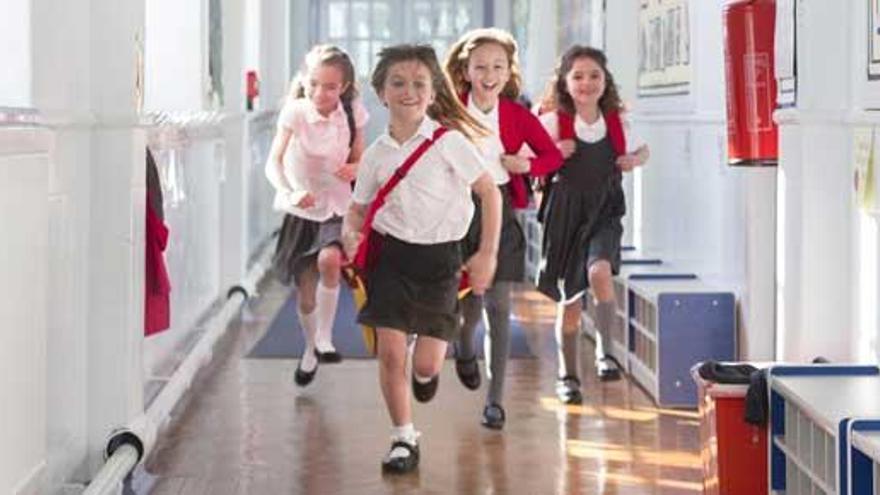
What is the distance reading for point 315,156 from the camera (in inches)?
288

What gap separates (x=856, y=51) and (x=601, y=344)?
2508mm

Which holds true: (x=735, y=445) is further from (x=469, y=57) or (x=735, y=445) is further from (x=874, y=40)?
(x=469, y=57)

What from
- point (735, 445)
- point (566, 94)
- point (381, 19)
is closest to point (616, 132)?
point (566, 94)

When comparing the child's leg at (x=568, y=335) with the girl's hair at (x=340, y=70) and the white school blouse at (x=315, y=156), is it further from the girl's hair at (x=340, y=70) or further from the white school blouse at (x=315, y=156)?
the girl's hair at (x=340, y=70)

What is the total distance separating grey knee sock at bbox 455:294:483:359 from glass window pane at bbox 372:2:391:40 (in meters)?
9.60

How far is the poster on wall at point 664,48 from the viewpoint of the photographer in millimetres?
7867

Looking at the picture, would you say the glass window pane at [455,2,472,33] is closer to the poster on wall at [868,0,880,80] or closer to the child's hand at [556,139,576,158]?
the child's hand at [556,139,576,158]

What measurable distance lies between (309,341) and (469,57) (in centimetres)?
156

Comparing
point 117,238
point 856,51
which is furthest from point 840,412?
point 117,238

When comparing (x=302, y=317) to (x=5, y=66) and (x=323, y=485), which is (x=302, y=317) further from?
(x=5, y=66)

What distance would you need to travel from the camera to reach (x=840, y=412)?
4.16 m

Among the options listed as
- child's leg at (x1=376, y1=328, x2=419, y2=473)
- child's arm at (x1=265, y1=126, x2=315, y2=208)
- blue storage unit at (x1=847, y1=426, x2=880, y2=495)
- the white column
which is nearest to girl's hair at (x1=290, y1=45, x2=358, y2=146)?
child's arm at (x1=265, y1=126, x2=315, y2=208)

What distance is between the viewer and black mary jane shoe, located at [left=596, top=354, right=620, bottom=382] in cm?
734

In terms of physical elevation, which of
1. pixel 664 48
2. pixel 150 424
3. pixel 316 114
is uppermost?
pixel 664 48
